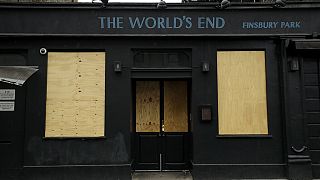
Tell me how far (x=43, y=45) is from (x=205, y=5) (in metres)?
4.79

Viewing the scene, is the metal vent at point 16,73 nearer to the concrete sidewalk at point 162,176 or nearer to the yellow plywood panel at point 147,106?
the yellow plywood panel at point 147,106

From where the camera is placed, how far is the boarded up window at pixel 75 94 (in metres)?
8.91

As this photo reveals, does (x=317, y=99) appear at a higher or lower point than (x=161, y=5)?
lower

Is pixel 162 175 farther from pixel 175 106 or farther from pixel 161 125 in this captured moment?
pixel 175 106

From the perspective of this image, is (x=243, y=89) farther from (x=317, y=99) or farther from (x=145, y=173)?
(x=145, y=173)

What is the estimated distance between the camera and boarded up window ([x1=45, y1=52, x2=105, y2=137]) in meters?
8.91

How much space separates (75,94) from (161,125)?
2747 mm

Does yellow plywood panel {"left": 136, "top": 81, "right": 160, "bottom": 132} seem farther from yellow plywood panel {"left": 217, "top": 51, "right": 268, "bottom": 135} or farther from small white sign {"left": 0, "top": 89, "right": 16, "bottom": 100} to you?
small white sign {"left": 0, "top": 89, "right": 16, "bottom": 100}

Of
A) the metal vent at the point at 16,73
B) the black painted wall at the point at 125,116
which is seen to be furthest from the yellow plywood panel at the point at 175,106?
the metal vent at the point at 16,73

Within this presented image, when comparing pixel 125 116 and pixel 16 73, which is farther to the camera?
pixel 125 116

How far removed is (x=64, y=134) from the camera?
8.88 meters

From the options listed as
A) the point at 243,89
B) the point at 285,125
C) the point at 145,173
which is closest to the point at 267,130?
the point at 285,125

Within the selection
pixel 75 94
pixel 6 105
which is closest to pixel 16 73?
pixel 6 105

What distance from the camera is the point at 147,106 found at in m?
9.90
